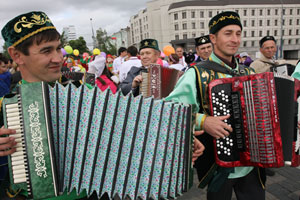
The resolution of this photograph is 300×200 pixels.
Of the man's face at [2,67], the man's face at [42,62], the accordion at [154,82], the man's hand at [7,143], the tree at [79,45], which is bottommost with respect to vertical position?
the man's hand at [7,143]

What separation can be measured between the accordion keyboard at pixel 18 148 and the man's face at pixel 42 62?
1.16 feet

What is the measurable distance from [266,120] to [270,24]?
6457 cm

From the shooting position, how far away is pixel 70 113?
1.24m

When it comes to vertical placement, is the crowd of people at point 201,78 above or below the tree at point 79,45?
below

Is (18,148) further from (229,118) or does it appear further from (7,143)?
(229,118)

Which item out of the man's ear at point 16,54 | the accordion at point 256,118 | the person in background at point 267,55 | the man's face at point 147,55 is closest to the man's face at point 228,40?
the accordion at point 256,118

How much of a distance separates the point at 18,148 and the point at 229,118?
59.9 inches

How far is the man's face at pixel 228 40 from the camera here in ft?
6.59

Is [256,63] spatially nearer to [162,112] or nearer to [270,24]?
[162,112]

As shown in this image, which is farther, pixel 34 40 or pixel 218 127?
pixel 218 127

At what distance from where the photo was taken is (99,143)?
1273mm

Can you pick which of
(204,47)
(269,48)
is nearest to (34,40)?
(204,47)

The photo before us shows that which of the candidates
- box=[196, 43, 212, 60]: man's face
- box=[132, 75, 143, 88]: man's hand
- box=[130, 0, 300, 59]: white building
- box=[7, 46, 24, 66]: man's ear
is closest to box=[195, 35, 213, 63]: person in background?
box=[196, 43, 212, 60]: man's face

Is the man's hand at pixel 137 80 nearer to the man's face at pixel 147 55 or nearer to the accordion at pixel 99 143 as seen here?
the man's face at pixel 147 55
